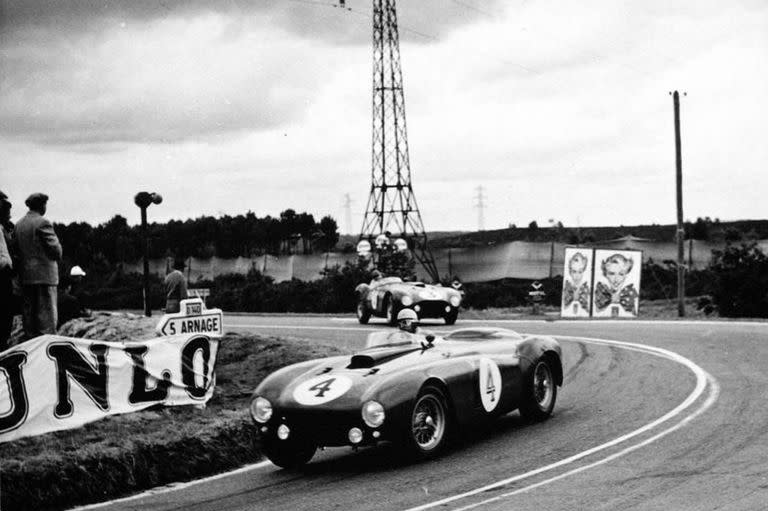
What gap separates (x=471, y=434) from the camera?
9.80 metres

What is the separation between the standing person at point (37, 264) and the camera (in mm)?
10711

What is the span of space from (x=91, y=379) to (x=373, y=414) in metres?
2.81

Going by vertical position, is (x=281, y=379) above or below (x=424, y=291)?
below

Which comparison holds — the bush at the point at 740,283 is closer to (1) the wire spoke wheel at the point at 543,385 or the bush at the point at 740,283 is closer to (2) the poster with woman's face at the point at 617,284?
(2) the poster with woman's face at the point at 617,284

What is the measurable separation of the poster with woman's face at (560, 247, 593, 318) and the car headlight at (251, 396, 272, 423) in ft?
61.9

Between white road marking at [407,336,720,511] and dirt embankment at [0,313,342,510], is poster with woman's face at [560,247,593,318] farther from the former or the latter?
dirt embankment at [0,313,342,510]

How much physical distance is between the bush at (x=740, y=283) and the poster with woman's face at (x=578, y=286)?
14.1 ft

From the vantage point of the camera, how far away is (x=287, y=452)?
879 centimetres

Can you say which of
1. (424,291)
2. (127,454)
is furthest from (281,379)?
(424,291)

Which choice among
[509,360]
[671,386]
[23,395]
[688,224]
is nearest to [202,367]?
[23,395]

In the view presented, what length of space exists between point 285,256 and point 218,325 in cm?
2888

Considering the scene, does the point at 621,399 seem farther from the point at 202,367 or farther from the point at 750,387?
the point at 202,367

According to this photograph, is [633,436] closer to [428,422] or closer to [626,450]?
[626,450]

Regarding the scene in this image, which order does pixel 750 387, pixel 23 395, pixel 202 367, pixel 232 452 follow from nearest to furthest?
pixel 23 395, pixel 232 452, pixel 202 367, pixel 750 387
